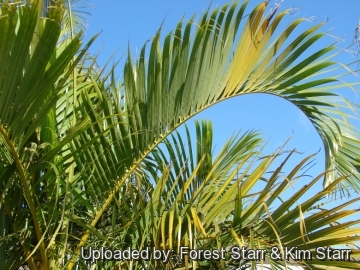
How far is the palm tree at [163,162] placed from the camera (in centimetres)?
180

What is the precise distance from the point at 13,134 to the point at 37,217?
43cm

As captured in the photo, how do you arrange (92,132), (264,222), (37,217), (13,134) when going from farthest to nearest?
(92,132), (37,217), (264,222), (13,134)

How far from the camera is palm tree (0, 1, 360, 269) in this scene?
70.7 inches

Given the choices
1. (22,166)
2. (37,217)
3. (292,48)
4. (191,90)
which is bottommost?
(37,217)

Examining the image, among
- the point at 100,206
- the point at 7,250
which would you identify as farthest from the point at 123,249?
the point at 7,250

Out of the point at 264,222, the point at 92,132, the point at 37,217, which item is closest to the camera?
the point at 264,222

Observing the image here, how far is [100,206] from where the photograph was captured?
220cm

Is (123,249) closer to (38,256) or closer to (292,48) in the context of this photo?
(38,256)

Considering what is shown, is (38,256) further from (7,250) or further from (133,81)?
(133,81)

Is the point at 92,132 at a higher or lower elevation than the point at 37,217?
higher

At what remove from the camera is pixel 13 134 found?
1.69 m

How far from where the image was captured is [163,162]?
2.41 meters

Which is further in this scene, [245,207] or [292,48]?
[292,48]

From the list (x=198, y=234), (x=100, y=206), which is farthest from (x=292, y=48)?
(x=100, y=206)
